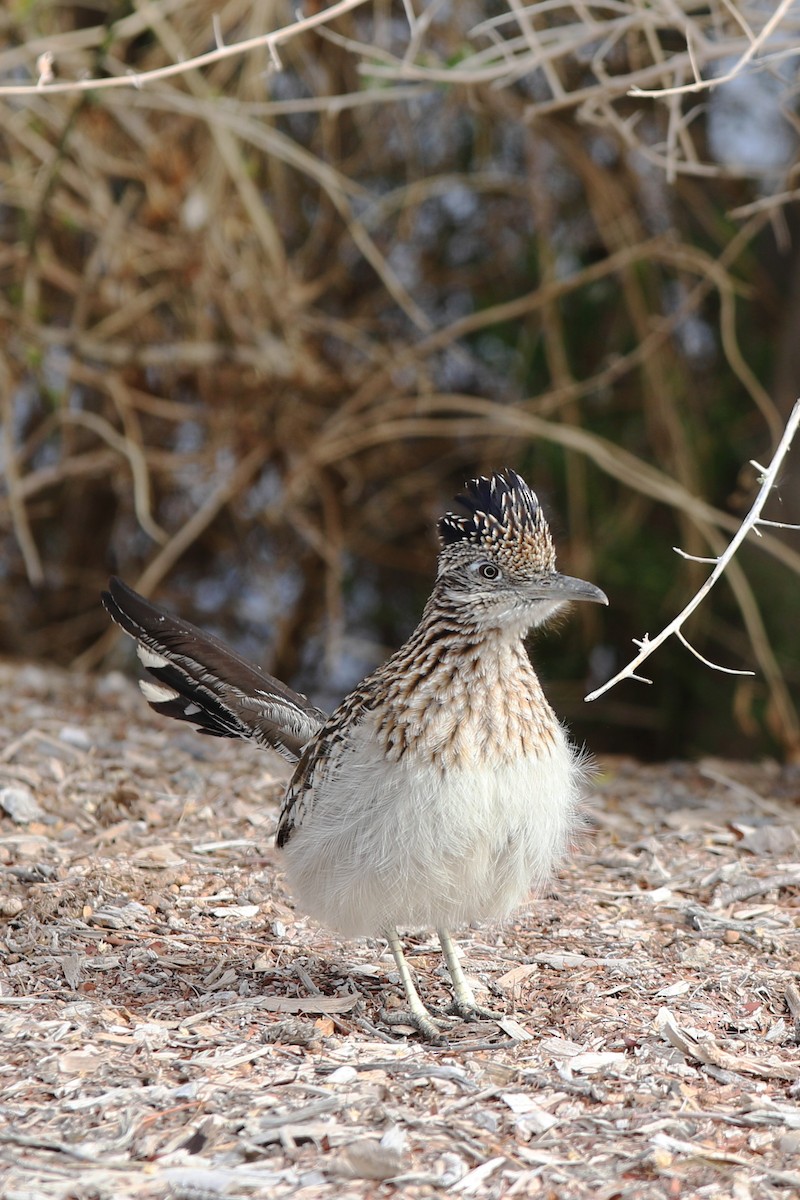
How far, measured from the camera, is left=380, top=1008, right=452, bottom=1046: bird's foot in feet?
10.0

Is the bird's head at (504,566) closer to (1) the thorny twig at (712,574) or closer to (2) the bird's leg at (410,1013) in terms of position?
(1) the thorny twig at (712,574)

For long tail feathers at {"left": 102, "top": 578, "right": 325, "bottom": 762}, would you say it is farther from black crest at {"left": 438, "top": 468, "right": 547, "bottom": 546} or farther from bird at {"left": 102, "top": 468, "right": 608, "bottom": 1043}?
black crest at {"left": 438, "top": 468, "right": 547, "bottom": 546}

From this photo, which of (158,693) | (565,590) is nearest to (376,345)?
(158,693)

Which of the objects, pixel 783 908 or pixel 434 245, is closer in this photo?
pixel 783 908

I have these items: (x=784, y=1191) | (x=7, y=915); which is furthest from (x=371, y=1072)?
(x=7, y=915)

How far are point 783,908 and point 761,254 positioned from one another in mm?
4206

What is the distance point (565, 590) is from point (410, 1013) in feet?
3.28

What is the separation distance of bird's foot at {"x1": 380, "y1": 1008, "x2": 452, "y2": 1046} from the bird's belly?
19cm

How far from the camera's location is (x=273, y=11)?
243 inches

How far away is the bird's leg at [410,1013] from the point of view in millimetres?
3082

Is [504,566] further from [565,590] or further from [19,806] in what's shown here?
[19,806]

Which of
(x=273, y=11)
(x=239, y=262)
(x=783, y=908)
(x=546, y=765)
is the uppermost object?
(x=273, y=11)

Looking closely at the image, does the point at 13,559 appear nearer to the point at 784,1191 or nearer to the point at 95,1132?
the point at 95,1132

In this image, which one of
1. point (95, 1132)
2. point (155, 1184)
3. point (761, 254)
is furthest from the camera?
point (761, 254)
